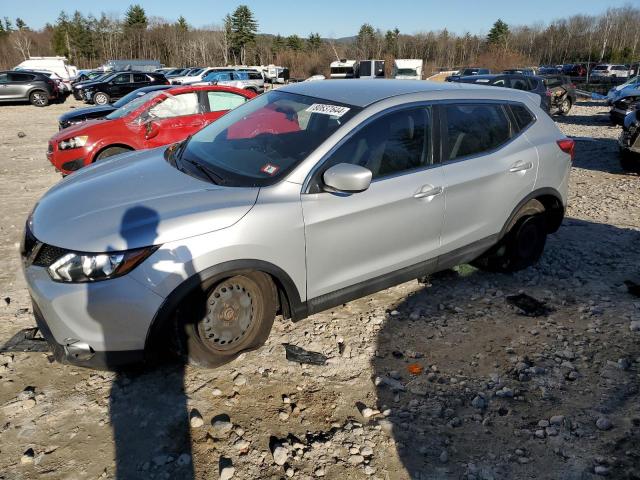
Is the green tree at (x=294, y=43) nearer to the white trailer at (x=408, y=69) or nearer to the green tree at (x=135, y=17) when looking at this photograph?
the green tree at (x=135, y=17)

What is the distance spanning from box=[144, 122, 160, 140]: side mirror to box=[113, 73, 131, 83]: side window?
1831cm

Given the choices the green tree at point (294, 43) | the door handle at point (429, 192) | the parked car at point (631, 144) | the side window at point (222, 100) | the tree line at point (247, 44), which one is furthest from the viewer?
the green tree at point (294, 43)

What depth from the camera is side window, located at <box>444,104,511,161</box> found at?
12.3ft

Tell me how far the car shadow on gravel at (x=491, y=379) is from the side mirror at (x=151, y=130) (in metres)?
5.26

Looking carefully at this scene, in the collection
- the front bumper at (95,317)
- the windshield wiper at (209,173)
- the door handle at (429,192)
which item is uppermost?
the windshield wiper at (209,173)

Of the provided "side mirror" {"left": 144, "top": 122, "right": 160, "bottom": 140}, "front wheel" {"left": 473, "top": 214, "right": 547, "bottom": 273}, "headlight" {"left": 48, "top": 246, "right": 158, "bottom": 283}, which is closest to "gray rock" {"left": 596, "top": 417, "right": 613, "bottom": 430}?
"front wheel" {"left": 473, "top": 214, "right": 547, "bottom": 273}

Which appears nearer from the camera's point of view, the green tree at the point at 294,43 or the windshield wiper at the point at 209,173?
the windshield wiper at the point at 209,173

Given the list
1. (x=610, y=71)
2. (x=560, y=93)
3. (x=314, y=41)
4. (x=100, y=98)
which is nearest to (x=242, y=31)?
(x=314, y=41)

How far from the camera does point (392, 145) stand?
344cm

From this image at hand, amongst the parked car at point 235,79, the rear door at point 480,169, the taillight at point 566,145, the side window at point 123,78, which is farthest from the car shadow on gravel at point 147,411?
the parked car at point 235,79

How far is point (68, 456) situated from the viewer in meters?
2.49

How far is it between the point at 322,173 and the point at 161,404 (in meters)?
1.71

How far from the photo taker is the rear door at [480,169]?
12.2ft

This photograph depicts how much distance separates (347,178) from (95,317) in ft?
5.36
